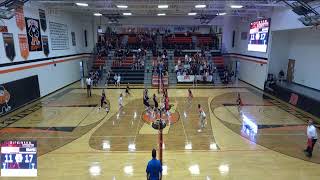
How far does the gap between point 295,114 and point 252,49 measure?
10041 millimetres

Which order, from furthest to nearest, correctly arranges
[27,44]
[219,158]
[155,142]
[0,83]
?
[27,44], [0,83], [155,142], [219,158]

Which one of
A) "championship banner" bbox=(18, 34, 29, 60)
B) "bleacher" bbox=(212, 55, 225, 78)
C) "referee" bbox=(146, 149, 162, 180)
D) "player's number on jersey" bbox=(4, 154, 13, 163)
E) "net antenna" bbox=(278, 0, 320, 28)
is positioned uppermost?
"net antenna" bbox=(278, 0, 320, 28)

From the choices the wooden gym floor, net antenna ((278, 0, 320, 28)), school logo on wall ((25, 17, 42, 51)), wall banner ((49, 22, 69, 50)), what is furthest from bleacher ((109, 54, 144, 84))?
→ net antenna ((278, 0, 320, 28))

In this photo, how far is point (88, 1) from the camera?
17.5m

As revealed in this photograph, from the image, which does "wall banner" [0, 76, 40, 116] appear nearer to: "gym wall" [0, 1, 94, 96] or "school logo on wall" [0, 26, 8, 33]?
"gym wall" [0, 1, 94, 96]

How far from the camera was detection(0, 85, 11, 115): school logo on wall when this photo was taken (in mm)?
14612

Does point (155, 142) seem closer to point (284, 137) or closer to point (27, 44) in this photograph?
point (284, 137)

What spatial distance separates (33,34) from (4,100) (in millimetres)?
5504

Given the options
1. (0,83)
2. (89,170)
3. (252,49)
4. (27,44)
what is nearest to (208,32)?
(252,49)

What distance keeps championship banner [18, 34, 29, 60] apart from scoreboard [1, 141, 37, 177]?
12991 millimetres

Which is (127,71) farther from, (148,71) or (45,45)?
(45,45)

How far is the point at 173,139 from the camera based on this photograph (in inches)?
448

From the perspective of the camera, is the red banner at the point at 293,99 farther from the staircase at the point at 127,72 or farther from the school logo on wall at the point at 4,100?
the school logo on wall at the point at 4,100

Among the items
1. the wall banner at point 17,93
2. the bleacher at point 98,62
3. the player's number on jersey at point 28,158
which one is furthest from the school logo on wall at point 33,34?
the player's number on jersey at point 28,158
